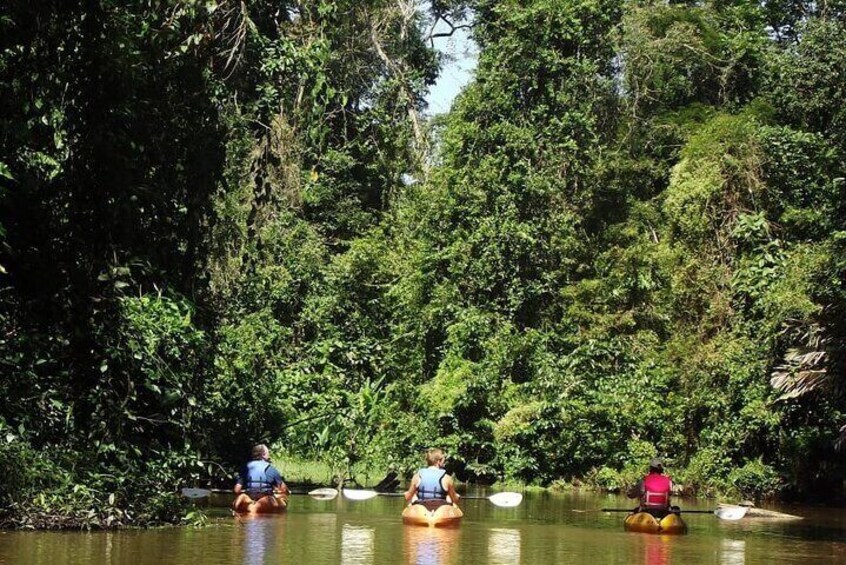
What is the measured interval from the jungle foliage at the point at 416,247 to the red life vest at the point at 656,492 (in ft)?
11.6

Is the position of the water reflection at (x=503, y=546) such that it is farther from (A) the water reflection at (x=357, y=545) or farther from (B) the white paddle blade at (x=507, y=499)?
(B) the white paddle blade at (x=507, y=499)

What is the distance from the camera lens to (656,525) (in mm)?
18719

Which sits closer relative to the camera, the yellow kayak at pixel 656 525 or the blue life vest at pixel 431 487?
the yellow kayak at pixel 656 525

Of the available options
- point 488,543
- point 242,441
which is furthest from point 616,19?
point 488,543

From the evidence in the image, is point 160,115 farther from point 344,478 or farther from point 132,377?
point 344,478

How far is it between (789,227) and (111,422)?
21.0 m

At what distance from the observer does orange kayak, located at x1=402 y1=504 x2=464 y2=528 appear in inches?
727

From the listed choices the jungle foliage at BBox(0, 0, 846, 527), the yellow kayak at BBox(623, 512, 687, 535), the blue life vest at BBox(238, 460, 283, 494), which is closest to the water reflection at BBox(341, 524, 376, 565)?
the blue life vest at BBox(238, 460, 283, 494)

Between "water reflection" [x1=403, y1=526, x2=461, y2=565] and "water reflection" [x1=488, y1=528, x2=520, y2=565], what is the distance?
46 centimetres

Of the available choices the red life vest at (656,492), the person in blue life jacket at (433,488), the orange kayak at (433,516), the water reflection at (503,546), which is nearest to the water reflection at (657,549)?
the red life vest at (656,492)

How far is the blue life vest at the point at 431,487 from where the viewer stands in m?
18.9

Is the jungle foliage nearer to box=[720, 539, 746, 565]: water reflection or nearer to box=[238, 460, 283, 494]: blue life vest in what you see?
box=[238, 460, 283, 494]: blue life vest

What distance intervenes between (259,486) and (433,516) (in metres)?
3.04

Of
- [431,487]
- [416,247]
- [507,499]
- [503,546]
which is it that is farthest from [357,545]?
[416,247]
